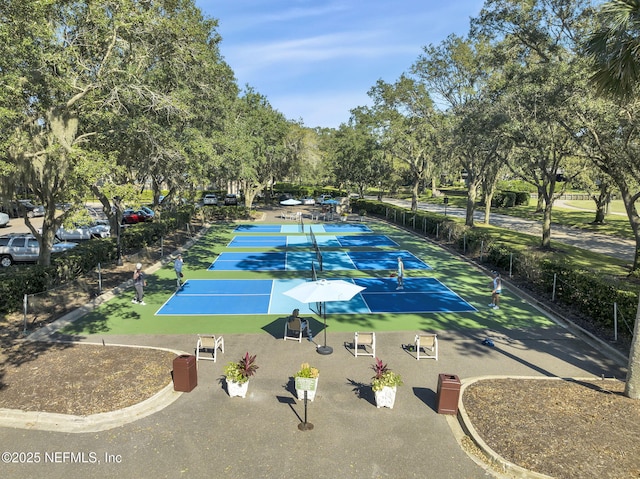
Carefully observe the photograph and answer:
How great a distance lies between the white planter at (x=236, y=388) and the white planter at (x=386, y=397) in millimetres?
3168

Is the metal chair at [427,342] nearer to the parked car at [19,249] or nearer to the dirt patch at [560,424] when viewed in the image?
the dirt patch at [560,424]

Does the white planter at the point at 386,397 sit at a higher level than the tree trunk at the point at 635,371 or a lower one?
lower

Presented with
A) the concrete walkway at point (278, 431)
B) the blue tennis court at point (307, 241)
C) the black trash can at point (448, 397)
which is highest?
the blue tennis court at point (307, 241)

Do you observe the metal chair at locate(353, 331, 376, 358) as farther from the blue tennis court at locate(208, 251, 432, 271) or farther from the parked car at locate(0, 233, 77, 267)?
the parked car at locate(0, 233, 77, 267)

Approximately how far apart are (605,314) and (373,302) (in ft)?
27.4

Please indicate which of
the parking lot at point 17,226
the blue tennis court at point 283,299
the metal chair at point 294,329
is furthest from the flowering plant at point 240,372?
the parking lot at point 17,226

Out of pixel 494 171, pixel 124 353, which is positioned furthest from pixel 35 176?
pixel 494 171

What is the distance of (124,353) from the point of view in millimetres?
12234

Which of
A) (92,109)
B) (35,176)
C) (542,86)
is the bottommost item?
(35,176)

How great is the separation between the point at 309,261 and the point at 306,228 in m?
15.0

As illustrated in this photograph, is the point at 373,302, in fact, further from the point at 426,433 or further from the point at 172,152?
the point at 172,152

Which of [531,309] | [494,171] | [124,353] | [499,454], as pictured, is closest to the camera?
[499,454]

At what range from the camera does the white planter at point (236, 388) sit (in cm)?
995

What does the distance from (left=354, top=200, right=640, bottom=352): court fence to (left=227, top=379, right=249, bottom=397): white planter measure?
1151cm
